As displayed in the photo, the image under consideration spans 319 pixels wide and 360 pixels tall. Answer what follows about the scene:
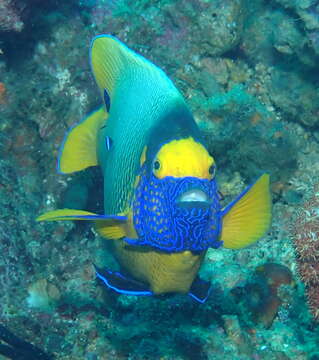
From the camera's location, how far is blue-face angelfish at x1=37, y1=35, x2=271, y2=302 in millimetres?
1764

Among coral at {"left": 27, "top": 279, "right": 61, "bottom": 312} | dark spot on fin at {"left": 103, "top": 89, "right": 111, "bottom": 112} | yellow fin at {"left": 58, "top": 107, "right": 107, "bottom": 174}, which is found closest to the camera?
dark spot on fin at {"left": 103, "top": 89, "right": 111, "bottom": 112}

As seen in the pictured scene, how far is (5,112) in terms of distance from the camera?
181 inches

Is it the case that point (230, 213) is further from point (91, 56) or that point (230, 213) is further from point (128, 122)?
point (91, 56)

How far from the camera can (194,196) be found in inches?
66.1

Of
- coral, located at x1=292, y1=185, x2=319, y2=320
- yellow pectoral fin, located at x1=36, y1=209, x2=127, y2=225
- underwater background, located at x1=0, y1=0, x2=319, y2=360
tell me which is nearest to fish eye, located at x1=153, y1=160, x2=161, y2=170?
yellow pectoral fin, located at x1=36, y1=209, x2=127, y2=225

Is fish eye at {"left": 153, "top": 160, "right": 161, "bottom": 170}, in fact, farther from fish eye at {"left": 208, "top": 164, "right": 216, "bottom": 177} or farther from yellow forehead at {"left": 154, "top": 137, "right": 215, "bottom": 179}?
fish eye at {"left": 208, "top": 164, "right": 216, "bottom": 177}

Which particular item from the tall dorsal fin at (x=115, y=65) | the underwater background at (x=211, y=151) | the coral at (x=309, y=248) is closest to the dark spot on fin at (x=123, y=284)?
the underwater background at (x=211, y=151)

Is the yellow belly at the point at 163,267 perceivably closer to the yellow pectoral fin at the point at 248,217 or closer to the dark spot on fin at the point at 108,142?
the yellow pectoral fin at the point at 248,217

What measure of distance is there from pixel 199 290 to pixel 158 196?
2.33 feet

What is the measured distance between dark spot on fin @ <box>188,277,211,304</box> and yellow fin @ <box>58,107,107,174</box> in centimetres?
126

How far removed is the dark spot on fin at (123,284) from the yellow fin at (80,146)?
3.24 feet

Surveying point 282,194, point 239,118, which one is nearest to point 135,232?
point 239,118

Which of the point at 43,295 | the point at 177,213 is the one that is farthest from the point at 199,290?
→ the point at 43,295

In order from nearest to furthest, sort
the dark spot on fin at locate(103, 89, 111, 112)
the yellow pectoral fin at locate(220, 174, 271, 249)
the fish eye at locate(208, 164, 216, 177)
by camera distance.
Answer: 1. the fish eye at locate(208, 164, 216, 177)
2. the yellow pectoral fin at locate(220, 174, 271, 249)
3. the dark spot on fin at locate(103, 89, 111, 112)
